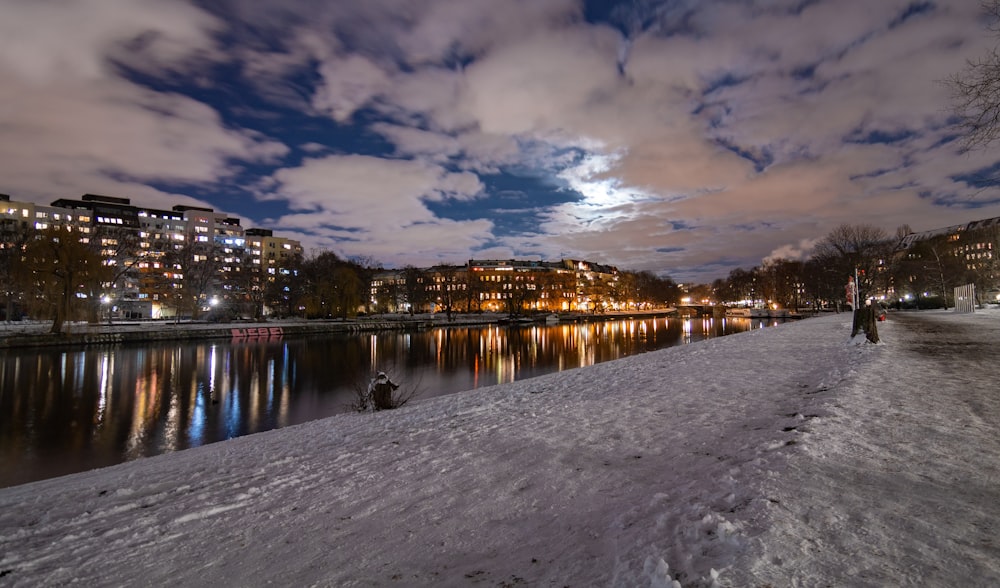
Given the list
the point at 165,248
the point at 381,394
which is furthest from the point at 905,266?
the point at 165,248

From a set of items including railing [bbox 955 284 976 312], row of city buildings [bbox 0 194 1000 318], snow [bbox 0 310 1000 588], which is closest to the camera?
snow [bbox 0 310 1000 588]

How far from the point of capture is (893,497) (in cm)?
411

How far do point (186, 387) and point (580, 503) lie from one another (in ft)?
82.3

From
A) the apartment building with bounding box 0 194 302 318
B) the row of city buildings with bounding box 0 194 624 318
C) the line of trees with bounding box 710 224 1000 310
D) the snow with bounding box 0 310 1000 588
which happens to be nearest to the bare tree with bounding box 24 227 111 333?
the row of city buildings with bounding box 0 194 624 318

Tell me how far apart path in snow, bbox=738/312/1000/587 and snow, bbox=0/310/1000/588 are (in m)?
0.02

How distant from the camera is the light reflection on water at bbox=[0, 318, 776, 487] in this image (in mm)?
13826

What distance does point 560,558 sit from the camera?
3.70 meters

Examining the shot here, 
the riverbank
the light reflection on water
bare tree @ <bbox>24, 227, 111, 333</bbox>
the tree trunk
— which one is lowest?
the light reflection on water

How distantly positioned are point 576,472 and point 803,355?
13.3 meters

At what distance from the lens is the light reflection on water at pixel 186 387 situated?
13826 millimetres

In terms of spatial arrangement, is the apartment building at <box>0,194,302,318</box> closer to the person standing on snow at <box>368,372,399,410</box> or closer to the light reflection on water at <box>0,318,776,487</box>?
the light reflection on water at <box>0,318,776,487</box>

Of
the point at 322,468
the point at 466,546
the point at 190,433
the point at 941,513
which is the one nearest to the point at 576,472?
the point at 466,546

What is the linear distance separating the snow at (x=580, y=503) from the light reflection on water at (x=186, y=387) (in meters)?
6.40

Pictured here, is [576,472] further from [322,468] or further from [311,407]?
[311,407]
